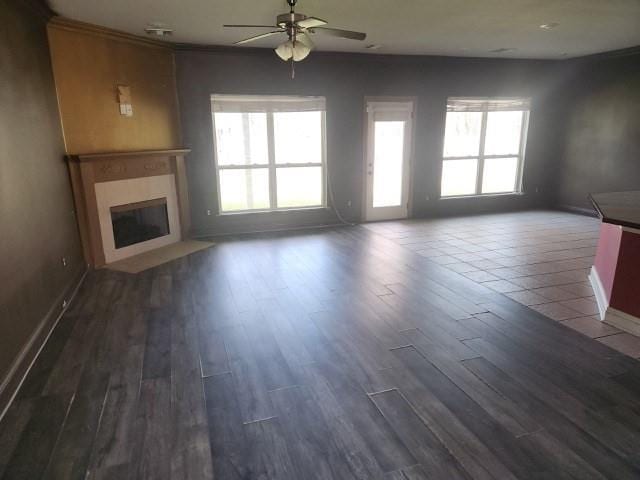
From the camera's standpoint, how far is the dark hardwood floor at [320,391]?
1.93 m

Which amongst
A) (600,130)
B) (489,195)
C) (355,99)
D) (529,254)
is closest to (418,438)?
(529,254)

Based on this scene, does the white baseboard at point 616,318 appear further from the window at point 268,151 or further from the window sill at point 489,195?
the window at point 268,151

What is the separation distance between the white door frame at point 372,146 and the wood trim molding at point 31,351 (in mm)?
4642

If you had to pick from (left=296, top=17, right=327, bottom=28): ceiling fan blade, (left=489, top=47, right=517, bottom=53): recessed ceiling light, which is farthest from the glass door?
(left=296, top=17, right=327, bottom=28): ceiling fan blade

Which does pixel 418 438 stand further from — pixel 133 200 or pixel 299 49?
pixel 133 200

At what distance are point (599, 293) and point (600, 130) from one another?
491 centimetres

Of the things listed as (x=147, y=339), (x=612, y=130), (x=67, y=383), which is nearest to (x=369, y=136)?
(x=612, y=130)

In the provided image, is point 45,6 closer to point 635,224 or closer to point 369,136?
point 369,136

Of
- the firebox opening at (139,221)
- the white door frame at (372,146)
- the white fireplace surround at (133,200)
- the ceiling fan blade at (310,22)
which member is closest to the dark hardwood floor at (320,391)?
the white fireplace surround at (133,200)

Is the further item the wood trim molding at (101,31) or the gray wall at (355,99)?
the gray wall at (355,99)

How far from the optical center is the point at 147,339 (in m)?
3.11

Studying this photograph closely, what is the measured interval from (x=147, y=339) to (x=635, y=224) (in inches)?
146

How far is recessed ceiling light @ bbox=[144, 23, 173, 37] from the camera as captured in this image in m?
4.42

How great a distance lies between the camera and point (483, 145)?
7555mm
